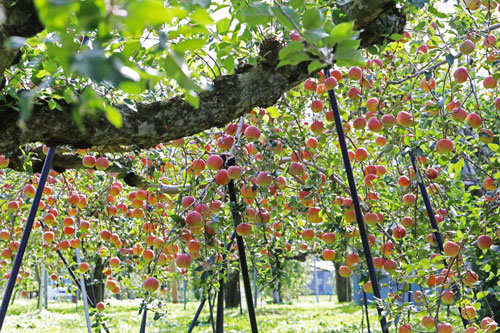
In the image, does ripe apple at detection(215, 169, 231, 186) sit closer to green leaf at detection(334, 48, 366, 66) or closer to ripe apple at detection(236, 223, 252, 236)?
ripe apple at detection(236, 223, 252, 236)

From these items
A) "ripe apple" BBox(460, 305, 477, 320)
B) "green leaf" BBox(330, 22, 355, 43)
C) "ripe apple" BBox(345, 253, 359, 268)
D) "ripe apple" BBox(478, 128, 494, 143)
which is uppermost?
"ripe apple" BBox(478, 128, 494, 143)

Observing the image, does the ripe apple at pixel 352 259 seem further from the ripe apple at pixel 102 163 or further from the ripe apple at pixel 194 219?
the ripe apple at pixel 102 163

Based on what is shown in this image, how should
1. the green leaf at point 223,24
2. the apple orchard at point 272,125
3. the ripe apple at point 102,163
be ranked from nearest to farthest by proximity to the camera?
the apple orchard at point 272,125 < the green leaf at point 223,24 < the ripe apple at point 102,163

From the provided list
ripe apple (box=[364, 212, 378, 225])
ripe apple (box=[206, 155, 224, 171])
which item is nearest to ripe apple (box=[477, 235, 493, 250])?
ripe apple (box=[364, 212, 378, 225])

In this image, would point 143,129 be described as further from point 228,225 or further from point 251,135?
point 228,225

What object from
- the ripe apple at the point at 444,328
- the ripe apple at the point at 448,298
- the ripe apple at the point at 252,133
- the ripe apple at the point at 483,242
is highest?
the ripe apple at the point at 252,133

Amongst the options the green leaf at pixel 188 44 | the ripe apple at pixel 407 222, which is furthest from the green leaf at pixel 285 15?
the ripe apple at pixel 407 222

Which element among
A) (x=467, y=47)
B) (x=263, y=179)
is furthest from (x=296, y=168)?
(x=467, y=47)

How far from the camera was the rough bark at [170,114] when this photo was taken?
4.65ft

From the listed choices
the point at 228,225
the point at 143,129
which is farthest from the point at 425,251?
the point at 143,129

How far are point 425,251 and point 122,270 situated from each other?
230cm

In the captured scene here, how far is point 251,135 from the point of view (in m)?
1.82

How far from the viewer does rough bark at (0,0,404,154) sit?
4.65 ft

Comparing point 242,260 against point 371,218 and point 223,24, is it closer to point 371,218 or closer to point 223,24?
point 371,218
